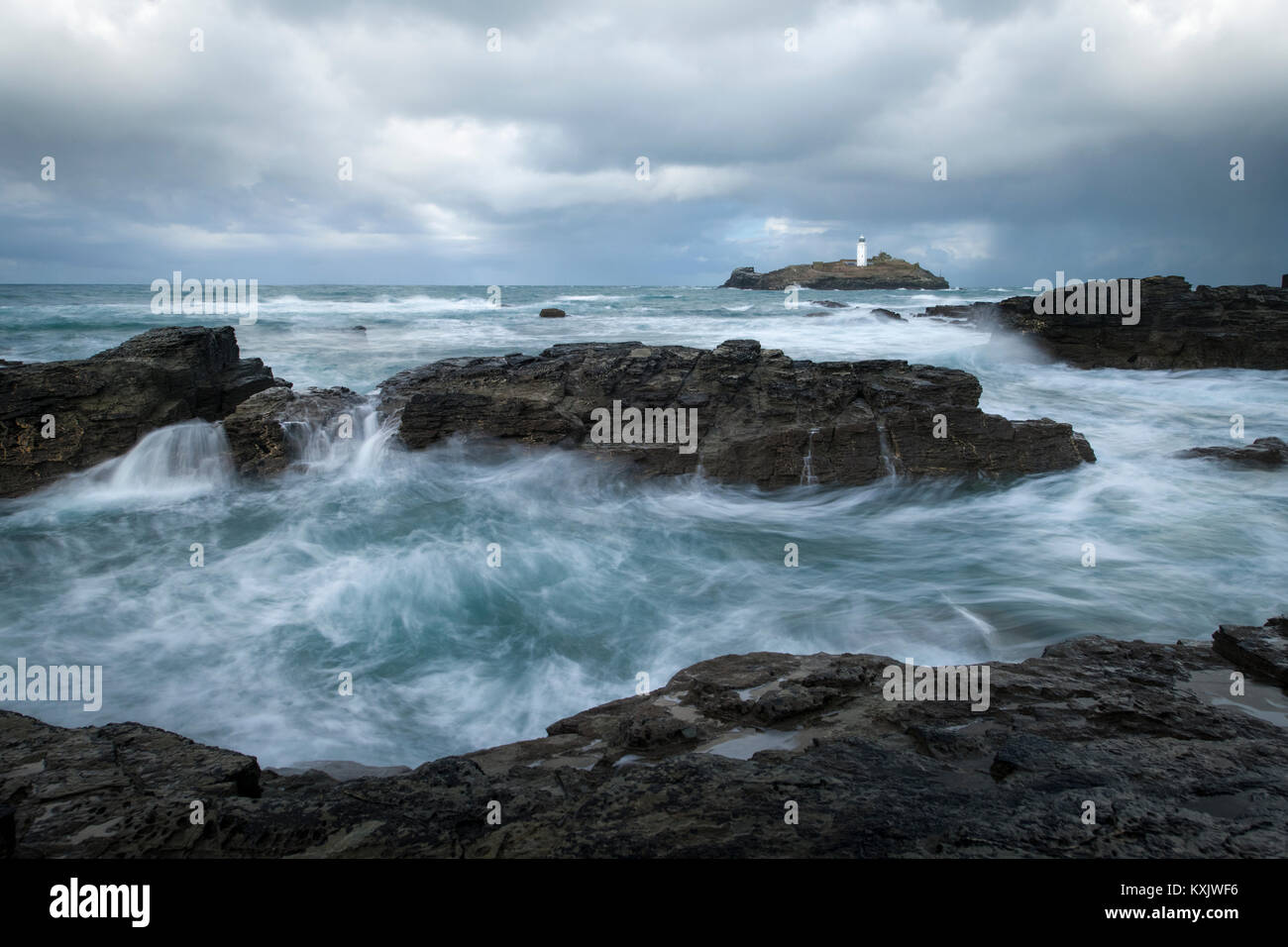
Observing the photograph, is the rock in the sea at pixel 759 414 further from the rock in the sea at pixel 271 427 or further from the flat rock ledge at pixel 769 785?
the flat rock ledge at pixel 769 785

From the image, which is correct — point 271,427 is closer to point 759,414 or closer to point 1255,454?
point 759,414

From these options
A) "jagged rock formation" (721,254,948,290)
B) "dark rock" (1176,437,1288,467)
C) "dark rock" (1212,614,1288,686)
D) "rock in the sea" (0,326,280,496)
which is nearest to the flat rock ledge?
"dark rock" (1212,614,1288,686)

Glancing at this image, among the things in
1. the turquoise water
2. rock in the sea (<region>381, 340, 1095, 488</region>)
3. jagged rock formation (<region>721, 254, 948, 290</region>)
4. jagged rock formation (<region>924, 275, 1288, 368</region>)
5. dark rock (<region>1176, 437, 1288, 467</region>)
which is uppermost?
jagged rock formation (<region>721, 254, 948, 290</region>)

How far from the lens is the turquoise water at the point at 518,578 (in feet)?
19.2

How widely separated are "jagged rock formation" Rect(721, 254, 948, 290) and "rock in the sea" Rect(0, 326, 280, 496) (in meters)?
88.0

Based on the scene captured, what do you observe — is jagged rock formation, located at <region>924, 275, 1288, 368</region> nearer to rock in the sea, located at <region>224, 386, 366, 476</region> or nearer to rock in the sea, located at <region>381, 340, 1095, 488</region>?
rock in the sea, located at <region>381, 340, 1095, 488</region>

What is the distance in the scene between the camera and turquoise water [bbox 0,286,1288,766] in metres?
5.86

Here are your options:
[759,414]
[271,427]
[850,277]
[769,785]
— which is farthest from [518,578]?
[850,277]

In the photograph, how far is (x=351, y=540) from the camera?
8742mm

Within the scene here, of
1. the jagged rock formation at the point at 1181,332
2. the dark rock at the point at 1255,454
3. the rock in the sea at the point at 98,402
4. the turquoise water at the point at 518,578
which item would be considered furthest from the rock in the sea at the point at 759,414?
the jagged rock formation at the point at 1181,332

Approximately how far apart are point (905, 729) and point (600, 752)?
1.64 m

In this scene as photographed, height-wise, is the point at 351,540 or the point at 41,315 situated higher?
the point at 41,315

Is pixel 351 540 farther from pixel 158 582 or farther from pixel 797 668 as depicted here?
pixel 797 668
